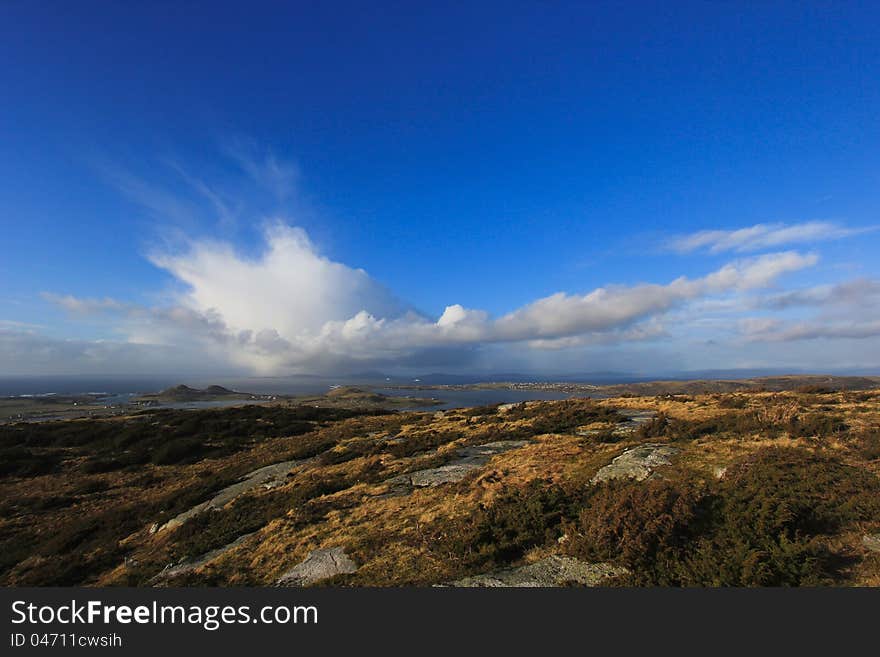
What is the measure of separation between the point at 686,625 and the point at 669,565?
5.16ft

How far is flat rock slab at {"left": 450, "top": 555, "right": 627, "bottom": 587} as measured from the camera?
8195 mm

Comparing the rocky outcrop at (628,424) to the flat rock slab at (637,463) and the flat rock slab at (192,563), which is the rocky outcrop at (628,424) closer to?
the flat rock slab at (637,463)

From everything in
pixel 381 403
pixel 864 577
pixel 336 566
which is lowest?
pixel 381 403

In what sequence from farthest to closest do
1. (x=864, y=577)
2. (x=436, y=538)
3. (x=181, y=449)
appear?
1. (x=181, y=449)
2. (x=436, y=538)
3. (x=864, y=577)

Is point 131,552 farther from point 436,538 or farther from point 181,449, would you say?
point 181,449

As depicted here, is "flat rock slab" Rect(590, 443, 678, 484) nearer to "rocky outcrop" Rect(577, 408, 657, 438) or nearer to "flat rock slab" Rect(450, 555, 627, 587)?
"rocky outcrop" Rect(577, 408, 657, 438)

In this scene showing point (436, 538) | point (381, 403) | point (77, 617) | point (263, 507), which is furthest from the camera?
point (381, 403)

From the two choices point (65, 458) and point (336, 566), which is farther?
point (65, 458)

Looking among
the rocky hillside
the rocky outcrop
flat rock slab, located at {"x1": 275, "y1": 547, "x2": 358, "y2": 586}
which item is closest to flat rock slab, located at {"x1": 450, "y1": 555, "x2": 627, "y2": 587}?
the rocky hillside

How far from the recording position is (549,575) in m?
8.45

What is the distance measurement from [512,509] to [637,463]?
614 cm

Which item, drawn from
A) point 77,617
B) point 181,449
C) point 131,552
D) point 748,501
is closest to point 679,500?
point 748,501

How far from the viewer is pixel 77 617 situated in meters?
7.88

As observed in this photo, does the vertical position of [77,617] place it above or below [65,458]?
above
